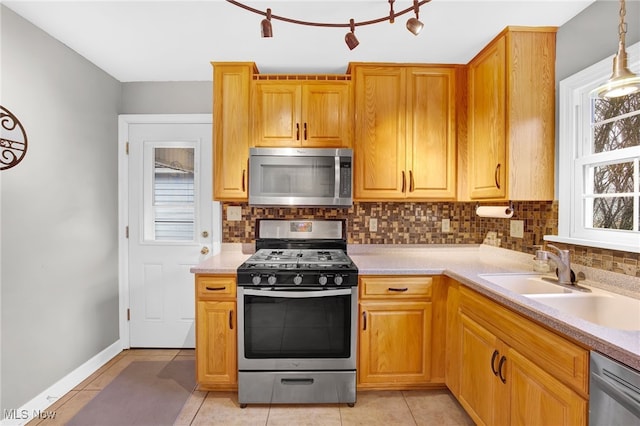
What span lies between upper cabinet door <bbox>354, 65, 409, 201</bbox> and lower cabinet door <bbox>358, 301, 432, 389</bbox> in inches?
32.9

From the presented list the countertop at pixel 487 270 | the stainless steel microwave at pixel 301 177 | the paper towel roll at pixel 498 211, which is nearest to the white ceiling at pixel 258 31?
the stainless steel microwave at pixel 301 177

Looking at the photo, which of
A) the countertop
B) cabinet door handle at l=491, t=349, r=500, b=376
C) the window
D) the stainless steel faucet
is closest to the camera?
the countertop

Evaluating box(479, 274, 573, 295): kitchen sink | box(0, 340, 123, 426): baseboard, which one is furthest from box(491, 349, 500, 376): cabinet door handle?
box(0, 340, 123, 426): baseboard

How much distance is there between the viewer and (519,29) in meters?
1.91

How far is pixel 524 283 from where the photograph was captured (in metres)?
1.81

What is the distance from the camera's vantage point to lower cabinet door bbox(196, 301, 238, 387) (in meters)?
2.04

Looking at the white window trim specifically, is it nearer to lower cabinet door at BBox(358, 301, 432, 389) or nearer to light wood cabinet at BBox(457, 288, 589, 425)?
light wood cabinet at BBox(457, 288, 589, 425)

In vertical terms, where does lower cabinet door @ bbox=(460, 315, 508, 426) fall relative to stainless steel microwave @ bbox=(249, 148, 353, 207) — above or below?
below

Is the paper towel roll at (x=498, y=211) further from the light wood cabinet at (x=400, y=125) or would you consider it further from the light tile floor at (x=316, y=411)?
the light tile floor at (x=316, y=411)

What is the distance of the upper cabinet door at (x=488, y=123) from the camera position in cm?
198

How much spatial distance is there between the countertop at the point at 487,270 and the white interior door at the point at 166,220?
419mm

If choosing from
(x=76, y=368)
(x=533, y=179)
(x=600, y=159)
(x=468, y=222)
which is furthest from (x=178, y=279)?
(x=600, y=159)

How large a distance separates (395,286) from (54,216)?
2260 millimetres

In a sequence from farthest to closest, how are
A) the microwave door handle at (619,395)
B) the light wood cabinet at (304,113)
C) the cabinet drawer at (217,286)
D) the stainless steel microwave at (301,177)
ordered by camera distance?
the light wood cabinet at (304,113) < the stainless steel microwave at (301,177) < the cabinet drawer at (217,286) < the microwave door handle at (619,395)
